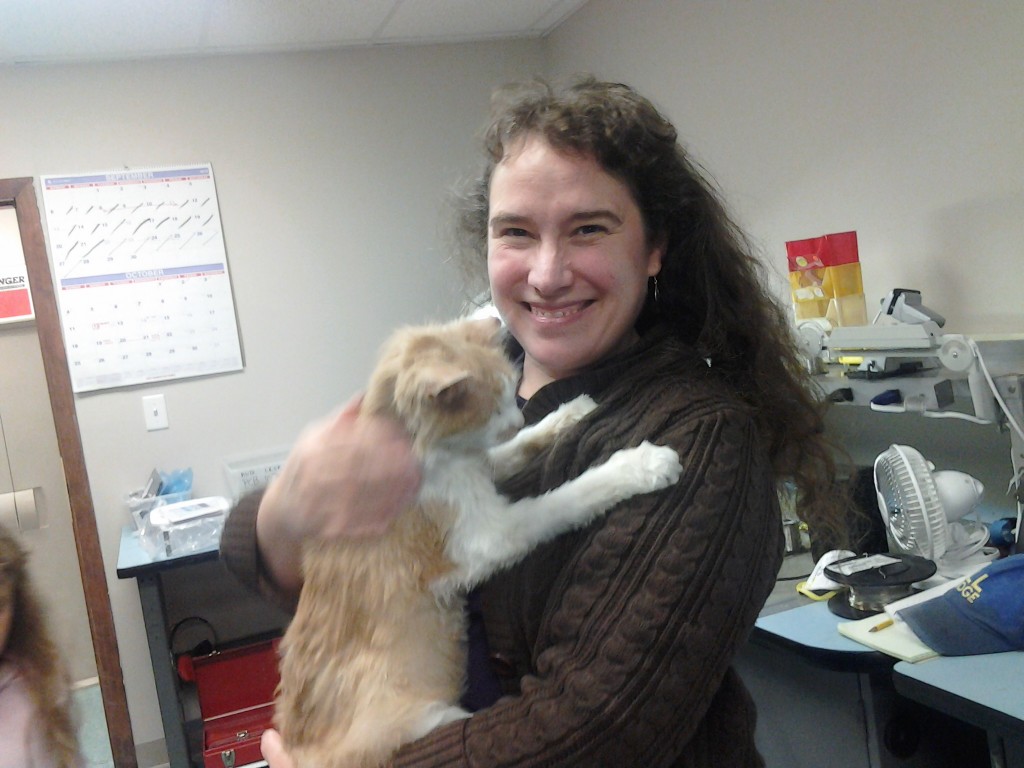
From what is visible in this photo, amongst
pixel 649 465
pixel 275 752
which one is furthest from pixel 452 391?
pixel 275 752

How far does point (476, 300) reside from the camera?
64.0 inches

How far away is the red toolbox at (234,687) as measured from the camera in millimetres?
3098

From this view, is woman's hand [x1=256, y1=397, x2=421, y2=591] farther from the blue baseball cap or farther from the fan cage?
the fan cage

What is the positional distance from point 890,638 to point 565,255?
44.8 inches

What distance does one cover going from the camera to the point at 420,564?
41.8 inches

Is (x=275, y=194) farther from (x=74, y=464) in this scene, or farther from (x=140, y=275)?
(x=74, y=464)

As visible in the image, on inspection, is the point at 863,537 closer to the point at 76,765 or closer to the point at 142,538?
the point at 76,765

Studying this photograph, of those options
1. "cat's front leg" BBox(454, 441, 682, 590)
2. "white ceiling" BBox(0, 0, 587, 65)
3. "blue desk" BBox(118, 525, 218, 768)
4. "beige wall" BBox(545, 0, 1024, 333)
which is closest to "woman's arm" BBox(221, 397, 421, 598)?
"cat's front leg" BBox(454, 441, 682, 590)

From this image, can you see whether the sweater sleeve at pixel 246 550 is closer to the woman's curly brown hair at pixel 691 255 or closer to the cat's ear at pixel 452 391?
the cat's ear at pixel 452 391

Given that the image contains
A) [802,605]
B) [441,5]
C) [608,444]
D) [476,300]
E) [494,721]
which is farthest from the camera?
[441,5]

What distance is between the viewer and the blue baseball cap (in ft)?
4.95

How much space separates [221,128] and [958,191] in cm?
267

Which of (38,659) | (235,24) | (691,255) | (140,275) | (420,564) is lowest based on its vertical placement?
(38,659)

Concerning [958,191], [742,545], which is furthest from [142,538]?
[958,191]
